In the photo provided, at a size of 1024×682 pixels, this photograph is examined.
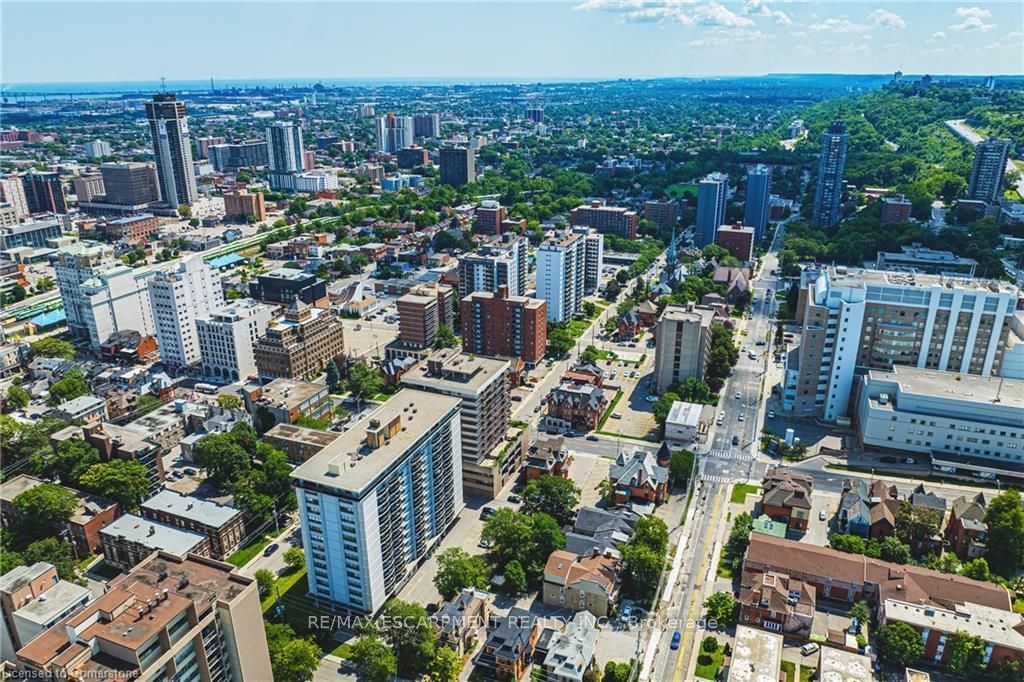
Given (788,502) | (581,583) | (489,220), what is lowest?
(581,583)

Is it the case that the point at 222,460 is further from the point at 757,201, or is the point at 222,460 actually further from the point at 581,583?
the point at 757,201

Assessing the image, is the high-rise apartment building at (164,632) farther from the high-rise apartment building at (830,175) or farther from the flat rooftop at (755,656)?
the high-rise apartment building at (830,175)

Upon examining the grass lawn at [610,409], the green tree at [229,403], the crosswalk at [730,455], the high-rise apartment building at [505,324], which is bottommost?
the grass lawn at [610,409]

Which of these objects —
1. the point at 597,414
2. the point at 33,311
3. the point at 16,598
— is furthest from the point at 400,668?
the point at 33,311

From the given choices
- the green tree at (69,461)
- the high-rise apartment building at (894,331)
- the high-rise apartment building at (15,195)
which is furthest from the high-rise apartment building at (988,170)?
the high-rise apartment building at (15,195)

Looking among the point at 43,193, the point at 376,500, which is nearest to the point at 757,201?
the point at 376,500

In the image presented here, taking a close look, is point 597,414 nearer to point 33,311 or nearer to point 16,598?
point 16,598
